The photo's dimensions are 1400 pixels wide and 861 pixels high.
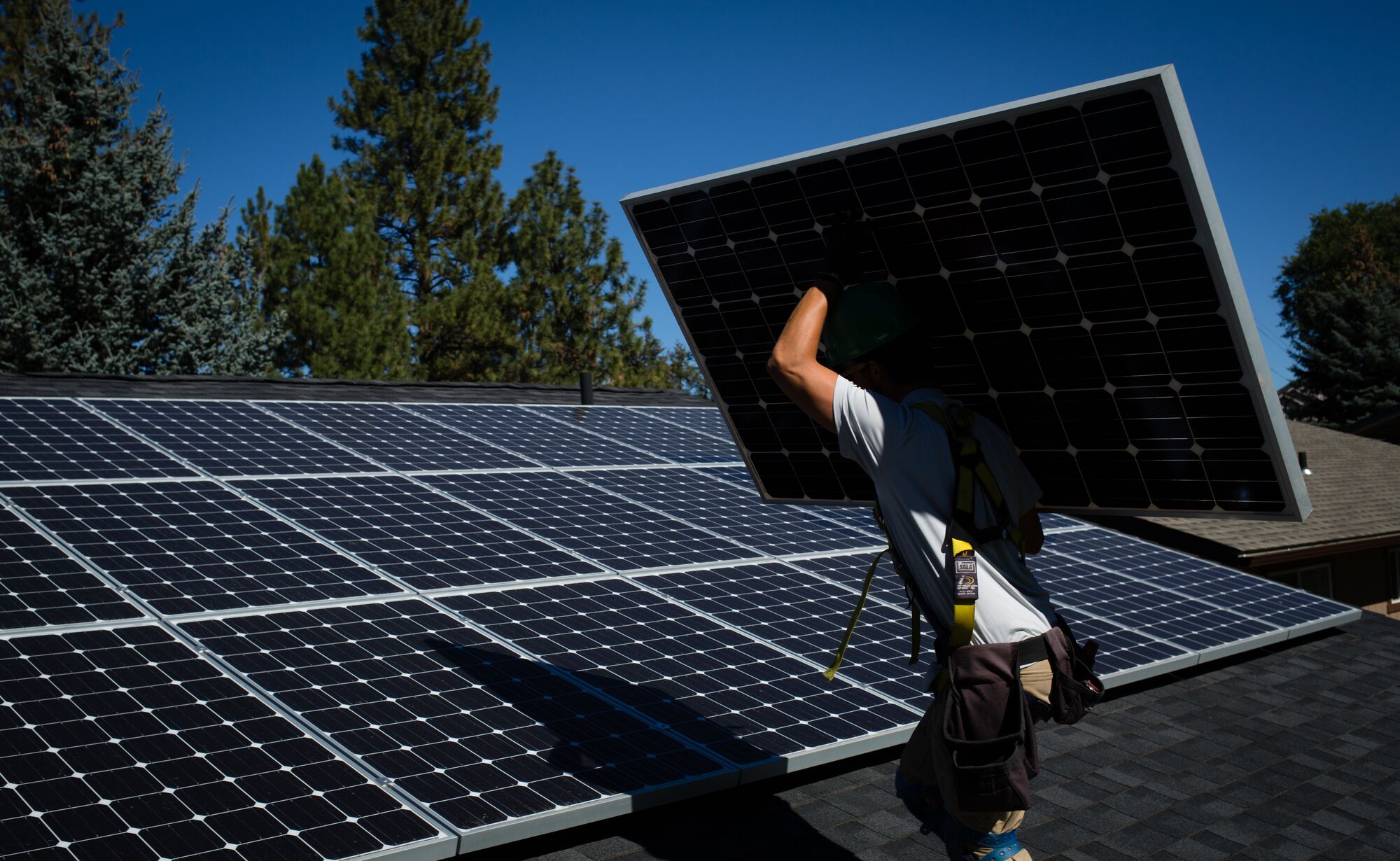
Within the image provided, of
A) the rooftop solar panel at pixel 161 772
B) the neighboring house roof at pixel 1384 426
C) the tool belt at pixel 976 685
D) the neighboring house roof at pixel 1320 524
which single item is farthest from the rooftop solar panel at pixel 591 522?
the neighboring house roof at pixel 1384 426

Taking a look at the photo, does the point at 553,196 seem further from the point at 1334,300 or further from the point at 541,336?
the point at 1334,300

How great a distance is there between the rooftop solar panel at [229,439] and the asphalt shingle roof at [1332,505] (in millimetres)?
9691

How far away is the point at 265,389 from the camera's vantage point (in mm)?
14891

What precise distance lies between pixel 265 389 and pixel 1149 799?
12353mm

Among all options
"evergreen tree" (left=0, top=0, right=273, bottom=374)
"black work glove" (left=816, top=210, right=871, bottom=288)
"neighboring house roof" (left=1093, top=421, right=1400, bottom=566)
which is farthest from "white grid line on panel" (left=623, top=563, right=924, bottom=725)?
"evergreen tree" (left=0, top=0, right=273, bottom=374)

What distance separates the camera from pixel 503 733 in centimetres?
547

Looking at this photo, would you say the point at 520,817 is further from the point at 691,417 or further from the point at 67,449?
the point at 691,417

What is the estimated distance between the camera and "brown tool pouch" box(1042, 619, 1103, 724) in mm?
4129

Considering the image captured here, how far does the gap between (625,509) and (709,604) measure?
8.17 feet

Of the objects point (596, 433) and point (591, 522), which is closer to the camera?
point (591, 522)

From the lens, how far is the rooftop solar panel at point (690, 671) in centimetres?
605

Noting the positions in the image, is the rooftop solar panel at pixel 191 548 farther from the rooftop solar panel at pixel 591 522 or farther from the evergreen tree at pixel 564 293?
the evergreen tree at pixel 564 293

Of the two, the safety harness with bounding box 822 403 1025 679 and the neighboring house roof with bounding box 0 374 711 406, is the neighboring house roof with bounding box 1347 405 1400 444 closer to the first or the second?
the neighboring house roof with bounding box 0 374 711 406

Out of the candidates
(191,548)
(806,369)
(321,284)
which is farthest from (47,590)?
(321,284)
